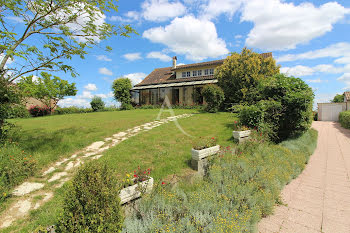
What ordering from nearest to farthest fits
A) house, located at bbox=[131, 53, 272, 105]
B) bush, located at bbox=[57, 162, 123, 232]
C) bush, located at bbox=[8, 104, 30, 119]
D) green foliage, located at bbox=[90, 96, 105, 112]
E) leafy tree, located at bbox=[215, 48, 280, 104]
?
1. bush, located at bbox=[57, 162, 123, 232]
2. bush, located at bbox=[8, 104, 30, 119]
3. leafy tree, located at bbox=[215, 48, 280, 104]
4. house, located at bbox=[131, 53, 272, 105]
5. green foliage, located at bbox=[90, 96, 105, 112]

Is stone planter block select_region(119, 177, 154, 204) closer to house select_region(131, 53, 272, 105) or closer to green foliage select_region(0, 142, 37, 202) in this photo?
green foliage select_region(0, 142, 37, 202)

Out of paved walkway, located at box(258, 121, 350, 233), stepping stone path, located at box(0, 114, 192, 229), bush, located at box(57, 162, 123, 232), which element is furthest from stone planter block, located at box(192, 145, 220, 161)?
stepping stone path, located at box(0, 114, 192, 229)

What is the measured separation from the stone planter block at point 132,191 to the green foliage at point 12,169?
2.45 meters

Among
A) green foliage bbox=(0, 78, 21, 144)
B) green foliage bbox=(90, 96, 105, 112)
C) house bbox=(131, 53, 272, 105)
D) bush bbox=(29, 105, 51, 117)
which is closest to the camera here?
green foliage bbox=(0, 78, 21, 144)

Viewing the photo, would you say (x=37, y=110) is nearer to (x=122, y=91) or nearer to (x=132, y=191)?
(x=122, y=91)

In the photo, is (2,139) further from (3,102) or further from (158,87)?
(158,87)

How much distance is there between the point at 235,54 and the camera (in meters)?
14.6

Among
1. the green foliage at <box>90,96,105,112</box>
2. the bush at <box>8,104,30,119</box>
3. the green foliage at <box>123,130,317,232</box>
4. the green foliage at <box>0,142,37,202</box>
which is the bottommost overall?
the green foliage at <box>123,130,317,232</box>

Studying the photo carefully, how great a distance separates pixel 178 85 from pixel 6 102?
17.1m

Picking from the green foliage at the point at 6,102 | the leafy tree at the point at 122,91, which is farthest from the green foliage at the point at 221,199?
the leafy tree at the point at 122,91

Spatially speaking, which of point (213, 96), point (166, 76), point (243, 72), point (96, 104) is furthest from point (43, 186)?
point (166, 76)

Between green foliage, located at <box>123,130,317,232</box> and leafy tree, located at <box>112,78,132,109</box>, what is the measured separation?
20446 mm

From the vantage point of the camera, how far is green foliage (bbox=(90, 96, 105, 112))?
22.4 meters

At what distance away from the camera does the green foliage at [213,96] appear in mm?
13070
